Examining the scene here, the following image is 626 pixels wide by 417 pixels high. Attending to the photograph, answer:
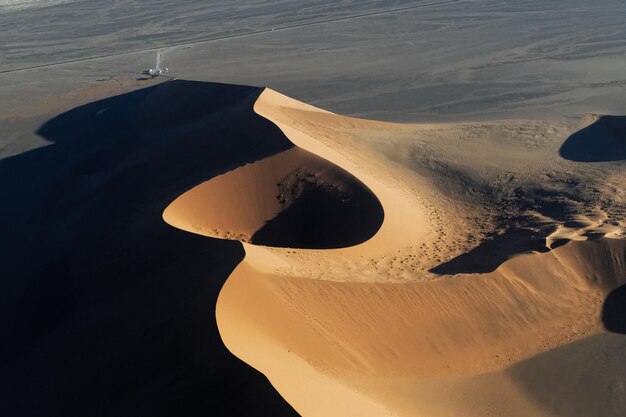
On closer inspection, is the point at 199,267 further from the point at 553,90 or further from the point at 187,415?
the point at 553,90

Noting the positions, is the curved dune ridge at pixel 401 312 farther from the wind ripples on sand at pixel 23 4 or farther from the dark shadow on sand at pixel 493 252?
the wind ripples on sand at pixel 23 4

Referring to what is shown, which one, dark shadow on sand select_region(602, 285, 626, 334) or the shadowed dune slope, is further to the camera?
the shadowed dune slope

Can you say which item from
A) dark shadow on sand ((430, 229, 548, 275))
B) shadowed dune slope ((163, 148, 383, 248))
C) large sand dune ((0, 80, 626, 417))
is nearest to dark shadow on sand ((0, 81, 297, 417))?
large sand dune ((0, 80, 626, 417))

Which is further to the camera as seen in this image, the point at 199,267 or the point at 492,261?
the point at 492,261

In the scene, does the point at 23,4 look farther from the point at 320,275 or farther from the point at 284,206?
the point at 320,275

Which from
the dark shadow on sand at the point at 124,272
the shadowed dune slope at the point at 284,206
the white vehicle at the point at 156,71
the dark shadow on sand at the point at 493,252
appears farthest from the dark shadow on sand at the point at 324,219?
the white vehicle at the point at 156,71

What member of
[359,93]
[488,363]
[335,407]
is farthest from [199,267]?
[359,93]

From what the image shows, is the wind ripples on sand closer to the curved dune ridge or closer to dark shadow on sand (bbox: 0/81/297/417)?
dark shadow on sand (bbox: 0/81/297/417)
